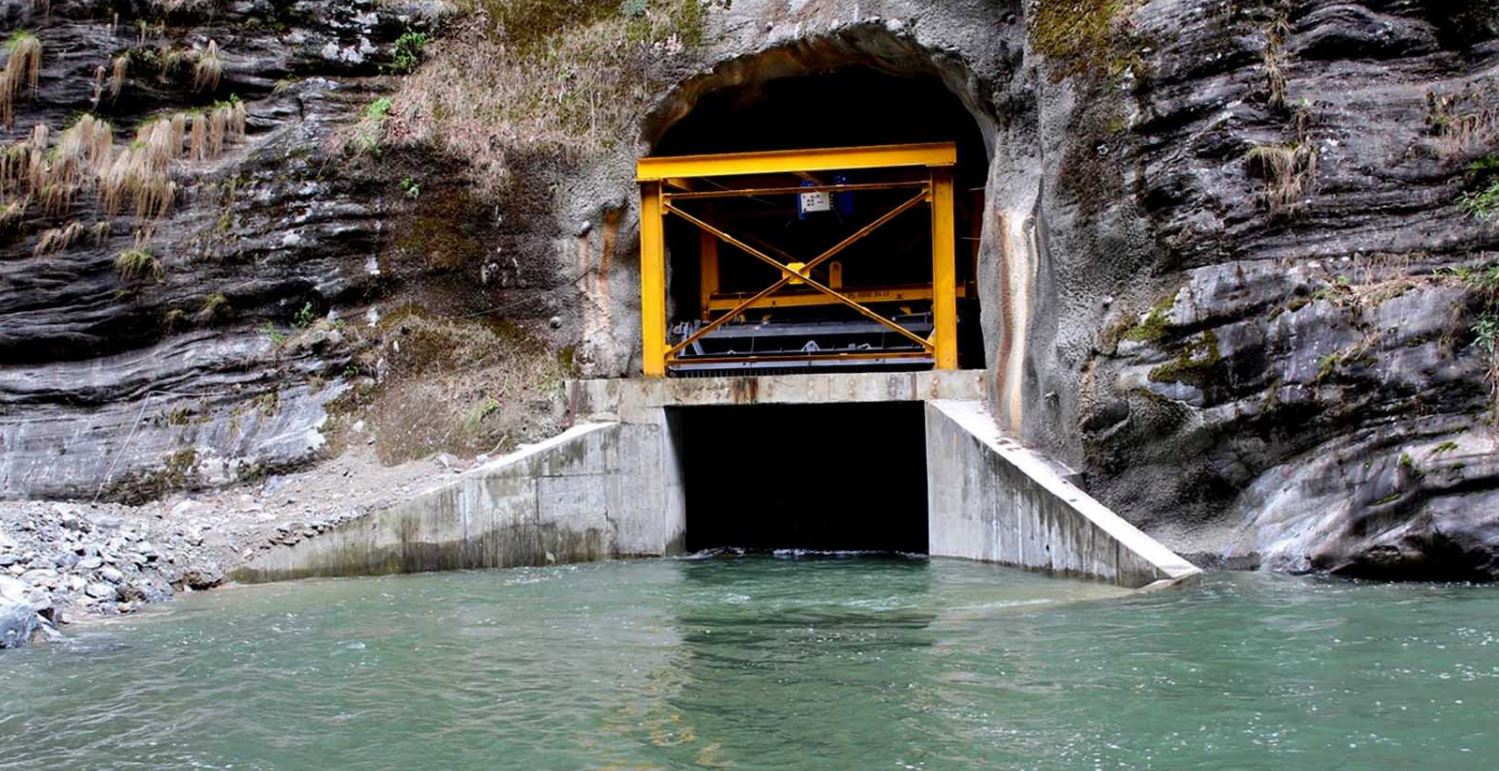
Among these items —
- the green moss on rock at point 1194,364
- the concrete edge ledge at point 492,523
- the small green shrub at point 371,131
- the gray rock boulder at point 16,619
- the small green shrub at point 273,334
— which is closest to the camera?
the gray rock boulder at point 16,619

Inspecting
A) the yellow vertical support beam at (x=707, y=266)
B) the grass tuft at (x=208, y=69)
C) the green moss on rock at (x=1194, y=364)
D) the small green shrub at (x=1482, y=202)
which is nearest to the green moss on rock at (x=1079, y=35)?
the green moss on rock at (x=1194, y=364)

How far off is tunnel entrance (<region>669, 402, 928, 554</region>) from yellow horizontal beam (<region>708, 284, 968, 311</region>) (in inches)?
54.9

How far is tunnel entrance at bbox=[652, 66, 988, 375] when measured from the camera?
17.5 meters

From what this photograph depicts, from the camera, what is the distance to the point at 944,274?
16484 millimetres

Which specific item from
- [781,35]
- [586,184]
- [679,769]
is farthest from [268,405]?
[679,769]

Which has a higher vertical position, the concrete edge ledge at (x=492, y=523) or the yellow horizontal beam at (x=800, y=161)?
the yellow horizontal beam at (x=800, y=161)

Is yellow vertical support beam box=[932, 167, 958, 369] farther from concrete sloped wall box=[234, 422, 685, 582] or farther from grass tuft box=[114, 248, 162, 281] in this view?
grass tuft box=[114, 248, 162, 281]

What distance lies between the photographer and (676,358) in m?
17.2

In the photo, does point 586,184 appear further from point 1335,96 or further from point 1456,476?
point 1456,476

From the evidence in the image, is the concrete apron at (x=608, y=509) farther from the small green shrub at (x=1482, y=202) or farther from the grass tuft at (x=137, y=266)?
the grass tuft at (x=137, y=266)

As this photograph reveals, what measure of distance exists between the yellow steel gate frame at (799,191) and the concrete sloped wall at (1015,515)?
1704 millimetres

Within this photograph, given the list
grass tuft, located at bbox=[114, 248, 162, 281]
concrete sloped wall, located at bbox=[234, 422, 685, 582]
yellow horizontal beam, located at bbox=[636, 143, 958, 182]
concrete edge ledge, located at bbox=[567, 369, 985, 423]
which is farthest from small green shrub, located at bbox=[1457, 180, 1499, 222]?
grass tuft, located at bbox=[114, 248, 162, 281]

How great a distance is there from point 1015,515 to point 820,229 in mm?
7983

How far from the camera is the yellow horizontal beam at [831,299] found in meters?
17.8
